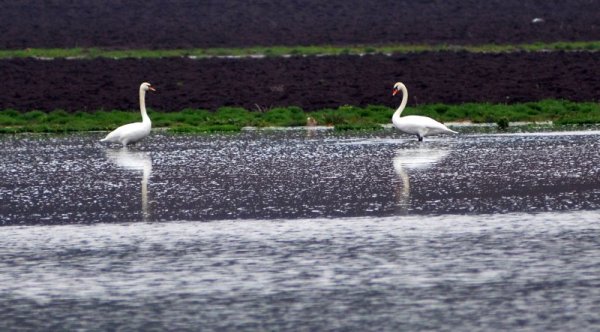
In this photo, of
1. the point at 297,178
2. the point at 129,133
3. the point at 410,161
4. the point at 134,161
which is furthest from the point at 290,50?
the point at 297,178

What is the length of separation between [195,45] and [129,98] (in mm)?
15284

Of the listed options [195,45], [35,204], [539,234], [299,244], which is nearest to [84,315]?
[299,244]

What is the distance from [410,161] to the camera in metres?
16.6

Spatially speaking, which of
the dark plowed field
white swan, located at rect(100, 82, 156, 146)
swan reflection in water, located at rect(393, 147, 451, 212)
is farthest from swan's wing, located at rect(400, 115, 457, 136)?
the dark plowed field

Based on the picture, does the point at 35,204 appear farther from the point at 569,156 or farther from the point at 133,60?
the point at 133,60

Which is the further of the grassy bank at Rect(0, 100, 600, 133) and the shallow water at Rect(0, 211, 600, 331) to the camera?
the grassy bank at Rect(0, 100, 600, 133)

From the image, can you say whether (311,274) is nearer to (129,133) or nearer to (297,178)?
(297,178)

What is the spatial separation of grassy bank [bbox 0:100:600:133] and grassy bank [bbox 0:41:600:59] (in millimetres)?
12872

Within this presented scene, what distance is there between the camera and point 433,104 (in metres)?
26.5

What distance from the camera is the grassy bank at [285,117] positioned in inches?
938

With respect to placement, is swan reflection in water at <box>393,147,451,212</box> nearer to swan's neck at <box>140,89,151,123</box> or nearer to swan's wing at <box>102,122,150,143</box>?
swan's wing at <box>102,122,150,143</box>

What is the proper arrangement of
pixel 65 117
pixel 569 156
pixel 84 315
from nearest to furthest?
pixel 84 315, pixel 569 156, pixel 65 117

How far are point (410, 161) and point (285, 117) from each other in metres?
8.52

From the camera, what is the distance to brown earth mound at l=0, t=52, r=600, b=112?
90.9 feet
